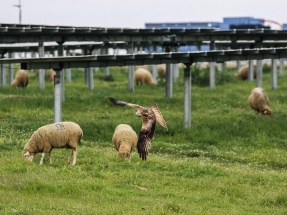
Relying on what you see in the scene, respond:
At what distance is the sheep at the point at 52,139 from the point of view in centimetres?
2172

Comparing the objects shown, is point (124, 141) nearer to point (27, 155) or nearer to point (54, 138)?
point (54, 138)

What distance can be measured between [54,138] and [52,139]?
0.20ft

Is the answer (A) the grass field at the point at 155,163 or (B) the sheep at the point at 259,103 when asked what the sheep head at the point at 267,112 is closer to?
(B) the sheep at the point at 259,103

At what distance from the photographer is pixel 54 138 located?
71.2 feet

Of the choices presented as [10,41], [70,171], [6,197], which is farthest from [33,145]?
[10,41]

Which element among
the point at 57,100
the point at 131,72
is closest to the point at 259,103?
the point at 57,100

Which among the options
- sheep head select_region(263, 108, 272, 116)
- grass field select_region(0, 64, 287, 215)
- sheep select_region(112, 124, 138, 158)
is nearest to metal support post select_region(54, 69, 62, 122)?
grass field select_region(0, 64, 287, 215)

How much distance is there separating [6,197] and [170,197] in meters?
3.72

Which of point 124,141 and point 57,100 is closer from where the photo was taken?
point 124,141

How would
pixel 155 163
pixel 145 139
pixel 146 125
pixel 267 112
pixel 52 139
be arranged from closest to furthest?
pixel 145 139 → pixel 146 125 → pixel 52 139 → pixel 155 163 → pixel 267 112

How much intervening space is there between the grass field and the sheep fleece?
0.52 metres

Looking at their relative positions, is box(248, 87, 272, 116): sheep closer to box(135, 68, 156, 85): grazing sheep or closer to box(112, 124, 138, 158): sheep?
box(112, 124, 138, 158): sheep

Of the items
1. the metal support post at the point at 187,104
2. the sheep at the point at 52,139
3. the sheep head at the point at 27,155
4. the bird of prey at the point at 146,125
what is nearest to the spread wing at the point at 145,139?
the bird of prey at the point at 146,125

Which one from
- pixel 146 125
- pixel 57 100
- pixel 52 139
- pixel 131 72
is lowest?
pixel 52 139
